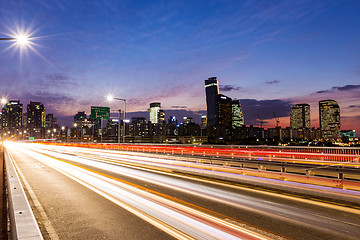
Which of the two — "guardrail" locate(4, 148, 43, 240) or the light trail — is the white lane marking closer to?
"guardrail" locate(4, 148, 43, 240)

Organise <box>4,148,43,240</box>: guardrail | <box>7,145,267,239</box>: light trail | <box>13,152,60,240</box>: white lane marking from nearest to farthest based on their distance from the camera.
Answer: <box>4,148,43,240</box>: guardrail → <box>7,145,267,239</box>: light trail → <box>13,152,60,240</box>: white lane marking

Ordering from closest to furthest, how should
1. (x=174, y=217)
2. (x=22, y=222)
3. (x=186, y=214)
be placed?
(x=22, y=222), (x=174, y=217), (x=186, y=214)

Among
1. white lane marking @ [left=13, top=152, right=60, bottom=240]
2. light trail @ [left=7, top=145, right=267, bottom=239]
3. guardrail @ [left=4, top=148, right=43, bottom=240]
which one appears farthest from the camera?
white lane marking @ [left=13, top=152, right=60, bottom=240]

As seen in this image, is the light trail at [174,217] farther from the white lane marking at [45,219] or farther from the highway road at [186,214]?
the white lane marking at [45,219]

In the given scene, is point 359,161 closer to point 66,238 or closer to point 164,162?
point 164,162

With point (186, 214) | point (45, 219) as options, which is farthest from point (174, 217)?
point (45, 219)

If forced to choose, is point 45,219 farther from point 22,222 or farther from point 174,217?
point 174,217

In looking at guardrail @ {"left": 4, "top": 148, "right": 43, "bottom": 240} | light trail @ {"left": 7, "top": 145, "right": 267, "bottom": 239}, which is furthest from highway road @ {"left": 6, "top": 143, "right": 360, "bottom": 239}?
guardrail @ {"left": 4, "top": 148, "right": 43, "bottom": 240}

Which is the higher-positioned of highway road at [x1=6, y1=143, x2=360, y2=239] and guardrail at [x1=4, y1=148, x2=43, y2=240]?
guardrail at [x1=4, y1=148, x2=43, y2=240]

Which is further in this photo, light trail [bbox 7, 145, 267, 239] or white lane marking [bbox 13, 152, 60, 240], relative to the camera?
white lane marking [bbox 13, 152, 60, 240]

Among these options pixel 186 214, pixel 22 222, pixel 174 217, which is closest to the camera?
pixel 22 222

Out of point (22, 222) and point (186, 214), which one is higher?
point (22, 222)

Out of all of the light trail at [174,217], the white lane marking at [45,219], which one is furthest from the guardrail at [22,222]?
the light trail at [174,217]

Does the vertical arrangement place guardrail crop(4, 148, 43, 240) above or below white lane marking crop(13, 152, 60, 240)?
above
